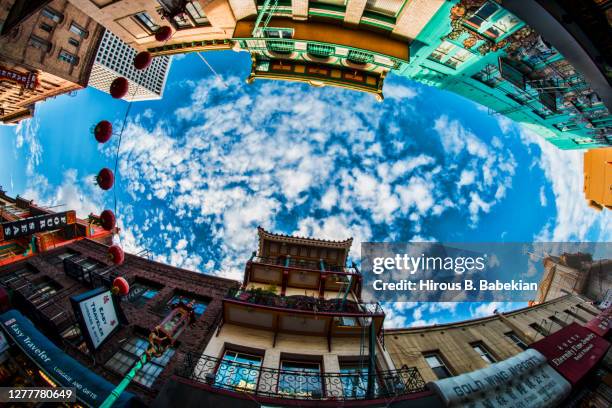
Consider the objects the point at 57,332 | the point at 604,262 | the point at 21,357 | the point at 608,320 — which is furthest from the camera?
the point at 604,262

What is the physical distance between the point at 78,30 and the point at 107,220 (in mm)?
34511

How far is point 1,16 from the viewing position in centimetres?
1620

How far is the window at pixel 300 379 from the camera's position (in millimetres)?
9375

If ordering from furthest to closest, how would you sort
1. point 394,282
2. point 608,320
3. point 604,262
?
point 604,262 < point 394,282 < point 608,320

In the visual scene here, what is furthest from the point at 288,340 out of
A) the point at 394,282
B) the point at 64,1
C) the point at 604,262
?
the point at 64,1

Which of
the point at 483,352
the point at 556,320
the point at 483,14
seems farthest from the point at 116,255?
the point at 556,320

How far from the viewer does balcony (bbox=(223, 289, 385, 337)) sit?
12.0 meters

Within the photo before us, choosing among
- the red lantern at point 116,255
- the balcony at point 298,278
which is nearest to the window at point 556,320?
the balcony at point 298,278

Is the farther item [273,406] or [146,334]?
[146,334]

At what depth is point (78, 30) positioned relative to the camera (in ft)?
90.1

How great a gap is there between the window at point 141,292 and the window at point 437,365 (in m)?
18.8

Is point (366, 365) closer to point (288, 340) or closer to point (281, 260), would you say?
point (288, 340)

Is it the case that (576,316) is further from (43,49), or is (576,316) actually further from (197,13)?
(43,49)

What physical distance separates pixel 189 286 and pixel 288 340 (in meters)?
8.84
